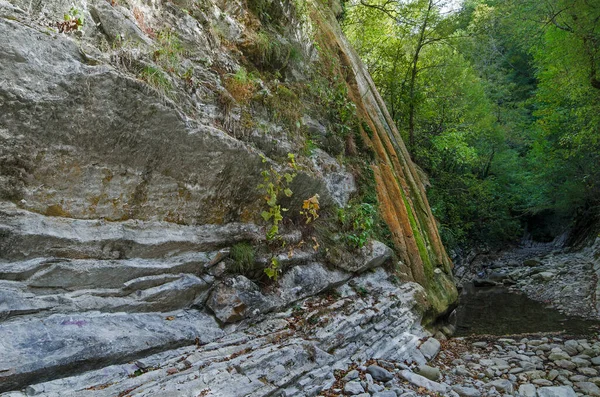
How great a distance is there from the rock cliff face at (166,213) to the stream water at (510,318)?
2980 millimetres

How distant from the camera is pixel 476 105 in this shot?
1842cm

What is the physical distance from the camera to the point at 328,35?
10047 mm

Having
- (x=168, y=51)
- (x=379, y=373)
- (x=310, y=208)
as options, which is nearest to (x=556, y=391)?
(x=379, y=373)

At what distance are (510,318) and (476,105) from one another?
12326 millimetres

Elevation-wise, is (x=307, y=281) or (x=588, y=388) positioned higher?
(x=307, y=281)

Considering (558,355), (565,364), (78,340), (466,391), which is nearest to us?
(78,340)

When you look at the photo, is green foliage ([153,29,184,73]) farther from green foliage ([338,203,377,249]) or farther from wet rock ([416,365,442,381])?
wet rock ([416,365,442,381])

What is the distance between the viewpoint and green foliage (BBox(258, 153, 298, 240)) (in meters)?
5.19

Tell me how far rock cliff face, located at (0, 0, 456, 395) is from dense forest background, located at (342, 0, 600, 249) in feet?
25.8

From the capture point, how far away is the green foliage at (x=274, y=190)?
17.0 ft

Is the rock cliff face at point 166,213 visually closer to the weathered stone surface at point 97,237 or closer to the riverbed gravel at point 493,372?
the weathered stone surface at point 97,237

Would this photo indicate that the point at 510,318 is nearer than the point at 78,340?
No

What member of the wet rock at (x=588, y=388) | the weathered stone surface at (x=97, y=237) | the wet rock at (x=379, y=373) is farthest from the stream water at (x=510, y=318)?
the weathered stone surface at (x=97, y=237)

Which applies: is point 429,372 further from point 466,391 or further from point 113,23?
point 113,23
